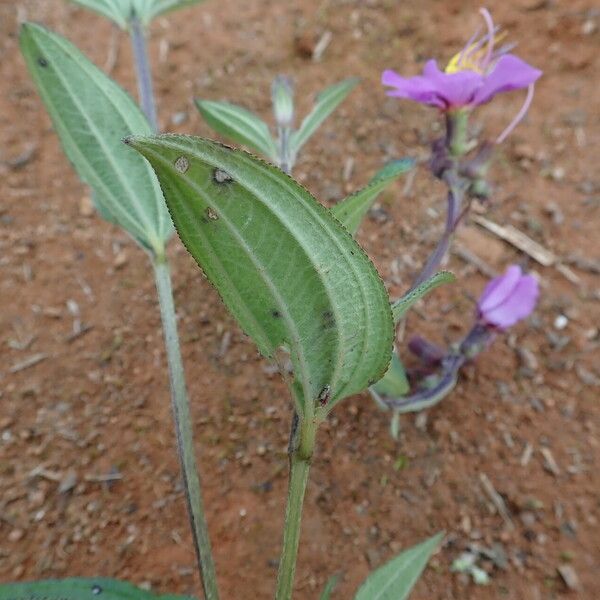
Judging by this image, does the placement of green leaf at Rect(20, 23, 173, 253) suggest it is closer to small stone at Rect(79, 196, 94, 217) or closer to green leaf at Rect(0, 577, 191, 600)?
green leaf at Rect(0, 577, 191, 600)

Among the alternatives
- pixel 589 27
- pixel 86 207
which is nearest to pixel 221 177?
pixel 86 207

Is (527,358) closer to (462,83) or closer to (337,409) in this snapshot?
(337,409)

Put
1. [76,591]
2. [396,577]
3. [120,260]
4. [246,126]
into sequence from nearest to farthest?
1. [76,591]
2. [396,577]
3. [246,126]
4. [120,260]

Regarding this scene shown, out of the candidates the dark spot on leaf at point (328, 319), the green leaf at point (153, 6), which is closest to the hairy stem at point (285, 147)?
the green leaf at point (153, 6)

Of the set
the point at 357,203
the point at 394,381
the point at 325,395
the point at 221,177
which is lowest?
the point at 394,381

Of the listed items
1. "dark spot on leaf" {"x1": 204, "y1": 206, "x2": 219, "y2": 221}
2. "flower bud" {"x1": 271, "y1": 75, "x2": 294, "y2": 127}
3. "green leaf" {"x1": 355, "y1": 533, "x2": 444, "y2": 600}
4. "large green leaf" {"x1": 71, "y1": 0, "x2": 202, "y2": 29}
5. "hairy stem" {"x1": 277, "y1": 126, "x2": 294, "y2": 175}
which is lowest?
"green leaf" {"x1": 355, "y1": 533, "x2": 444, "y2": 600}

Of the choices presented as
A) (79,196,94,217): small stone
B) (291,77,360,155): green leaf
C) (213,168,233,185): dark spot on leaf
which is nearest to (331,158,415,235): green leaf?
(213,168,233,185): dark spot on leaf

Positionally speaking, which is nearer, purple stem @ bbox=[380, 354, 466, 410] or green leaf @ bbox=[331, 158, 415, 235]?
green leaf @ bbox=[331, 158, 415, 235]
